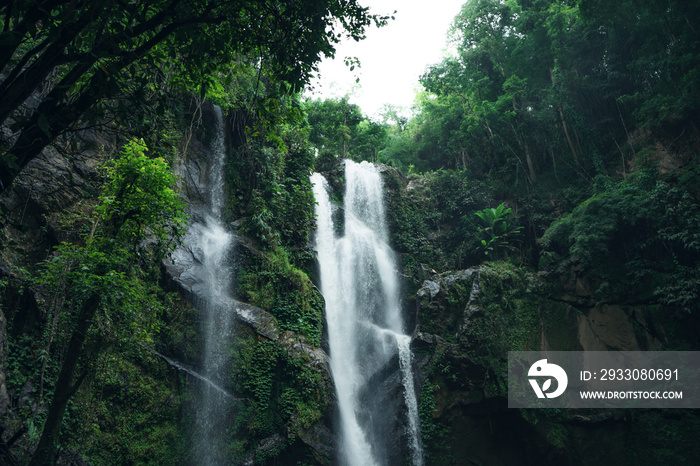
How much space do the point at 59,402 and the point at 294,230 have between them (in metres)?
8.93

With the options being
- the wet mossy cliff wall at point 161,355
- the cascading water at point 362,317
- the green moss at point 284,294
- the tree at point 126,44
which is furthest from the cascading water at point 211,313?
the tree at point 126,44

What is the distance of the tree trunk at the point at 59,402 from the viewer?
14.7ft

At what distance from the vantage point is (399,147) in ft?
82.7

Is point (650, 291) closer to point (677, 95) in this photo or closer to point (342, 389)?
point (677, 95)

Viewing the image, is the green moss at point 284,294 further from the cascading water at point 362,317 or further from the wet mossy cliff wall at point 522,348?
the wet mossy cliff wall at point 522,348

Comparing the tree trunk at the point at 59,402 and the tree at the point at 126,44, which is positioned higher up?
the tree at the point at 126,44

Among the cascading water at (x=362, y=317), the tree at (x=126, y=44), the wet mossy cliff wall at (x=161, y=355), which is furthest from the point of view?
the cascading water at (x=362, y=317)

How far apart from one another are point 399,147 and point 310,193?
41.6 ft

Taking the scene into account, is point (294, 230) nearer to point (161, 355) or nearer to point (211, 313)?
point (211, 313)

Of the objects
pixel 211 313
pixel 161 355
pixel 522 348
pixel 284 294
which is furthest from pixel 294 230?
pixel 522 348

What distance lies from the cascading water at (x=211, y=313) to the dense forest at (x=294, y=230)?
159mm

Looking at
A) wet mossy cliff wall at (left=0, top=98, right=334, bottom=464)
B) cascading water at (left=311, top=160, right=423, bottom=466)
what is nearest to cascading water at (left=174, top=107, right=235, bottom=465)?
wet mossy cliff wall at (left=0, top=98, right=334, bottom=464)

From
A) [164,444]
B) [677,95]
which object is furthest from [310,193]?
[677,95]

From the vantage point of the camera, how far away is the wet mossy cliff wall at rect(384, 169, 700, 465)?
9.80 meters
